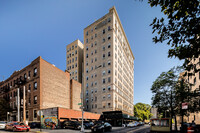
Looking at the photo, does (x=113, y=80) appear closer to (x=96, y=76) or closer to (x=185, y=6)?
(x=96, y=76)

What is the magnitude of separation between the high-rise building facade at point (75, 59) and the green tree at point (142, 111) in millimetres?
50317

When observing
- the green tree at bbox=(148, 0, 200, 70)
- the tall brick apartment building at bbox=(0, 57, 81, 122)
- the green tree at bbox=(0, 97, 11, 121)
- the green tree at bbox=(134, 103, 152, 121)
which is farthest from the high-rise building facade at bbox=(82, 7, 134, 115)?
the green tree at bbox=(148, 0, 200, 70)

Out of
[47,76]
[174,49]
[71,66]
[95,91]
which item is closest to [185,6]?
[174,49]

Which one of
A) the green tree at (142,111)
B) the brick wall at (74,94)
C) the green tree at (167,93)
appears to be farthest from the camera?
the green tree at (142,111)

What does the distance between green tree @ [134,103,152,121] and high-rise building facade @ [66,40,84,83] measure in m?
50.3

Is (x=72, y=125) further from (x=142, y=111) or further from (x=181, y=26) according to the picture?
(x=142, y=111)

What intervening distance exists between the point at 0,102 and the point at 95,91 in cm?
3356

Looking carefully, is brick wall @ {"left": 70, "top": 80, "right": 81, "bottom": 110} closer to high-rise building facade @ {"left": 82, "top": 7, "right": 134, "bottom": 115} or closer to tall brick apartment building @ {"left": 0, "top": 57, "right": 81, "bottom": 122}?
tall brick apartment building @ {"left": 0, "top": 57, "right": 81, "bottom": 122}

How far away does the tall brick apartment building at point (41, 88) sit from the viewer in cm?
3650

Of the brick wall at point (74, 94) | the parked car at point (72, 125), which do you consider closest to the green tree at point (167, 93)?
the parked car at point (72, 125)

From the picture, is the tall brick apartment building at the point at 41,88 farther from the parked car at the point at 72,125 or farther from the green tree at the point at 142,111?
the green tree at the point at 142,111

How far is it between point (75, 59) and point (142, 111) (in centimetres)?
5999

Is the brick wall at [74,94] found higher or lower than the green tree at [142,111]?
higher

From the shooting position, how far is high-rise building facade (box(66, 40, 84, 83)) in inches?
3174
